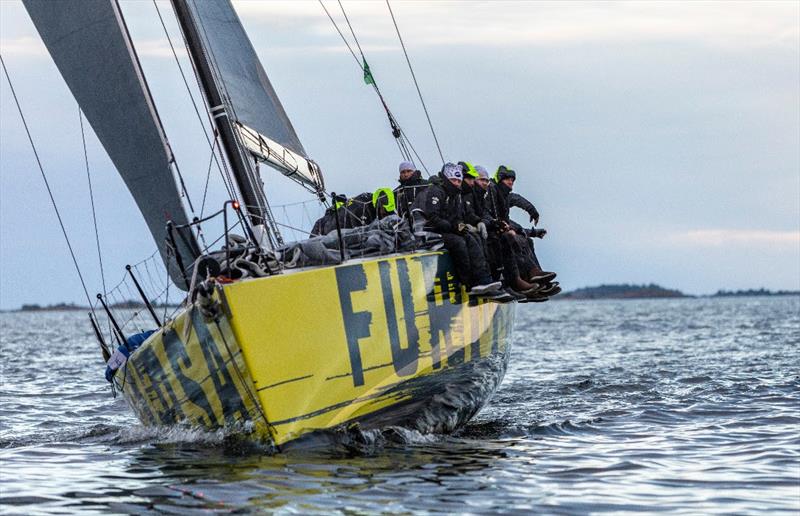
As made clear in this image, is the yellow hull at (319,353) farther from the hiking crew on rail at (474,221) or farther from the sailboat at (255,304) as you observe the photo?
the hiking crew on rail at (474,221)

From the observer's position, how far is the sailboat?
8.07 meters

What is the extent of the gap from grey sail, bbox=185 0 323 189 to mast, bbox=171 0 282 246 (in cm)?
12

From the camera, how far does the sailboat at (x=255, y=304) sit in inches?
318

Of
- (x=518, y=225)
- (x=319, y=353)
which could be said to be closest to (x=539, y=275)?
(x=518, y=225)

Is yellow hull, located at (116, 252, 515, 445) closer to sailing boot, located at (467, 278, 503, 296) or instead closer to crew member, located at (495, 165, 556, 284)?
sailing boot, located at (467, 278, 503, 296)

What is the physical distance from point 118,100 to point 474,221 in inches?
129

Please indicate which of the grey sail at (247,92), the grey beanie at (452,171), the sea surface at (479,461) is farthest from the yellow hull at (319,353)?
the grey sail at (247,92)

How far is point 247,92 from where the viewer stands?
11516 mm

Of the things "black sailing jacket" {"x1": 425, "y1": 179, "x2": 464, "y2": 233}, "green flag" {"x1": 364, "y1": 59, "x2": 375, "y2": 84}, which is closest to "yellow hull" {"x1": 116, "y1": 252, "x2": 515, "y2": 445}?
"black sailing jacket" {"x1": 425, "y1": 179, "x2": 464, "y2": 233}

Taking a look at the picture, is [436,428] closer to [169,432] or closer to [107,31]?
[169,432]

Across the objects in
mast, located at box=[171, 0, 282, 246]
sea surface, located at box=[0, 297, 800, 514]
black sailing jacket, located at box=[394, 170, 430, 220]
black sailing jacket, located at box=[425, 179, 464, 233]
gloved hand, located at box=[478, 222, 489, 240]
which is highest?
mast, located at box=[171, 0, 282, 246]

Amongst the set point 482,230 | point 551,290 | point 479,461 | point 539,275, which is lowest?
point 479,461

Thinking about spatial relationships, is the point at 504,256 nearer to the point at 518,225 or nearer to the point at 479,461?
the point at 518,225

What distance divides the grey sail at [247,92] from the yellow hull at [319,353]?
2.60 meters
